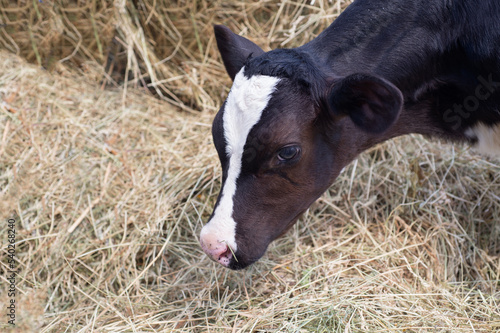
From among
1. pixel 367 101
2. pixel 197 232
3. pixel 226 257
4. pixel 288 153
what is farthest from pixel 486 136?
pixel 197 232

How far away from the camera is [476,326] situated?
2.76 meters

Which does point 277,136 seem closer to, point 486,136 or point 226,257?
point 226,257

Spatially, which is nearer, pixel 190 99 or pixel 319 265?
pixel 319 265

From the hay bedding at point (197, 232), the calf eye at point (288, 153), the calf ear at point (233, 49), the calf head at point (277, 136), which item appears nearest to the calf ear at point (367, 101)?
the calf head at point (277, 136)

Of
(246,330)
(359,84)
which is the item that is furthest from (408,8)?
(246,330)

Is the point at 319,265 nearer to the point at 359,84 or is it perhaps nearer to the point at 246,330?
the point at 246,330

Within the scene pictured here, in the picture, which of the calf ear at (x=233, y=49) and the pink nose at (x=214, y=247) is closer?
the pink nose at (x=214, y=247)

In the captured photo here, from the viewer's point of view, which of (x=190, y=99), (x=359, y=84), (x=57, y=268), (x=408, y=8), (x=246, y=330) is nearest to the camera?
(x=359, y=84)

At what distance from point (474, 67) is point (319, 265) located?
1388 millimetres

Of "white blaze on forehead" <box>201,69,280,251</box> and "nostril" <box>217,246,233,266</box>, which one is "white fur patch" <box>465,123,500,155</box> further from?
"nostril" <box>217,246,233,266</box>

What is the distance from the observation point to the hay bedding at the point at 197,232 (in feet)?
9.46

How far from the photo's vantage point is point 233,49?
2.90m

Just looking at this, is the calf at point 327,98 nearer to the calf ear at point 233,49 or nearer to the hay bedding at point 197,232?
the calf ear at point 233,49

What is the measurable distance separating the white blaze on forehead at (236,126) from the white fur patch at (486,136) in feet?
3.95
